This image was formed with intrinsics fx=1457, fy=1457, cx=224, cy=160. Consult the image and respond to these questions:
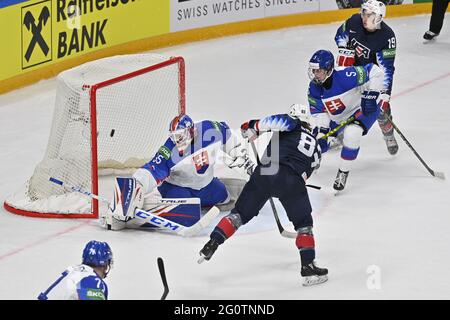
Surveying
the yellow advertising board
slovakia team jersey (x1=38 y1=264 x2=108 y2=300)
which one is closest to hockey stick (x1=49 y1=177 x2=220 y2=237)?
slovakia team jersey (x1=38 y1=264 x2=108 y2=300)

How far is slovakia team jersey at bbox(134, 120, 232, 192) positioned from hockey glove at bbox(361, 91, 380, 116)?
98 centimetres

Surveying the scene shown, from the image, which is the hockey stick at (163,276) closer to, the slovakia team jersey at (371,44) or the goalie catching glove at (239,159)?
the goalie catching glove at (239,159)

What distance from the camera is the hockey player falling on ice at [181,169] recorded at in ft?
25.7

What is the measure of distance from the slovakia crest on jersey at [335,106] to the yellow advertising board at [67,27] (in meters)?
2.62

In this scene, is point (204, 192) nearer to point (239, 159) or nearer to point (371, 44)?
point (239, 159)

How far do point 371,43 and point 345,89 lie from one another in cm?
64

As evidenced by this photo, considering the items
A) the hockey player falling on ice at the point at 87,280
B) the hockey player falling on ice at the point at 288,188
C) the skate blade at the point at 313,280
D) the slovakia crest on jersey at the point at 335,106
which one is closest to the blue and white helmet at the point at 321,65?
the slovakia crest on jersey at the point at 335,106

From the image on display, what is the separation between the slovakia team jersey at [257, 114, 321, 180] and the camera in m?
7.25

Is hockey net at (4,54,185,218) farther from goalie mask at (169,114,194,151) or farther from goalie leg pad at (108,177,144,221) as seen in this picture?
goalie mask at (169,114,194,151)

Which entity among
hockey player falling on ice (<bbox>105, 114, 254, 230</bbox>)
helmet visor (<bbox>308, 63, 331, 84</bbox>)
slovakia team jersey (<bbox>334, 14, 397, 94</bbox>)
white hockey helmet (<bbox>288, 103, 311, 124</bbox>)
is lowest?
hockey player falling on ice (<bbox>105, 114, 254, 230</bbox>)

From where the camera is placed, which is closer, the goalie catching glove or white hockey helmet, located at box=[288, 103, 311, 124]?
white hockey helmet, located at box=[288, 103, 311, 124]

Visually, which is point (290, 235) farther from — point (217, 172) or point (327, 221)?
point (217, 172)

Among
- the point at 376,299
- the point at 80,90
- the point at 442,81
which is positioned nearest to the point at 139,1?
the point at 442,81

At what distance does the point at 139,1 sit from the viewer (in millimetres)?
11242
